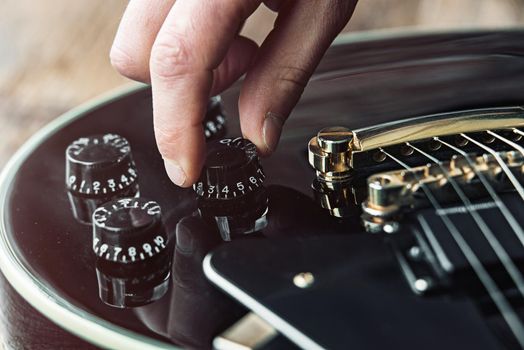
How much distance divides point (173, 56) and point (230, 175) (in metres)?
0.11

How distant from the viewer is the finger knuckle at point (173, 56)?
65 centimetres

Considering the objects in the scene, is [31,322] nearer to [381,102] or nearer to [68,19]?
[381,102]

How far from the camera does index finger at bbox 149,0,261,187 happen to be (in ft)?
2.12

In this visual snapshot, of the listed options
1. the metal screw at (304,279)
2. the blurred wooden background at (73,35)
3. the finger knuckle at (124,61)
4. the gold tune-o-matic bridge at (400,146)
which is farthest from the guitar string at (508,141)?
the blurred wooden background at (73,35)

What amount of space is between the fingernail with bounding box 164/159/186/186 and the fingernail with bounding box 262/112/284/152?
0.08 m

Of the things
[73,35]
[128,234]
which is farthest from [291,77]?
[73,35]

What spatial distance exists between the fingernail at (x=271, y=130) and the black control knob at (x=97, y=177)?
0.41ft

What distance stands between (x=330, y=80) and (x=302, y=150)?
0.57 feet

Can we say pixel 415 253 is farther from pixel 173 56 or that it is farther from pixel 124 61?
pixel 124 61

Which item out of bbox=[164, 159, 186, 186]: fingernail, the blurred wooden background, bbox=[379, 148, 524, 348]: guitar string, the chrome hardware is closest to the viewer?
bbox=[379, 148, 524, 348]: guitar string

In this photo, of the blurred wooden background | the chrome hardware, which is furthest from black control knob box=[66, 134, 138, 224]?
→ the blurred wooden background

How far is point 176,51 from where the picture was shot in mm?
647

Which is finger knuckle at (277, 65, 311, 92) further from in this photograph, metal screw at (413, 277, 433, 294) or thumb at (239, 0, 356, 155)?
metal screw at (413, 277, 433, 294)

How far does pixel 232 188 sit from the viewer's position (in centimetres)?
68
